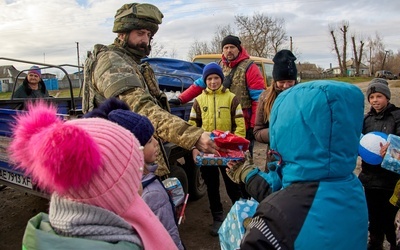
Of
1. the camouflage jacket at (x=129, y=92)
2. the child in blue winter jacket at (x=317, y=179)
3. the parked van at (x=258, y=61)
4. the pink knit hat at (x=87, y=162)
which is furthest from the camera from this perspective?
the parked van at (x=258, y=61)

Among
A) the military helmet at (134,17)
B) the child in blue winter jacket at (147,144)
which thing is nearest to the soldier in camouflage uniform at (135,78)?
the military helmet at (134,17)

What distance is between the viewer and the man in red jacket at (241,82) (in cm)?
419

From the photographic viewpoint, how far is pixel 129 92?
2201 millimetres

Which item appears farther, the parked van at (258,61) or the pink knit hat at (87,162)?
the parked van at (258,61)

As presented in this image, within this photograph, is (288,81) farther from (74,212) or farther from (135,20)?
(74,212)

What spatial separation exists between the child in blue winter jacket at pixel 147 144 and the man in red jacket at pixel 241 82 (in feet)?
7.28

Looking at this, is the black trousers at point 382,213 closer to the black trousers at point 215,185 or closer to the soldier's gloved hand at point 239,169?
the black trousers at point 215,185

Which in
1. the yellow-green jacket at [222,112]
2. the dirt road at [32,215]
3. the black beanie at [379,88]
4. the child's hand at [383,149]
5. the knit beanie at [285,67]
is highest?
the knit beanie at [285,67]

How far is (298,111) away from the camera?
1.50m

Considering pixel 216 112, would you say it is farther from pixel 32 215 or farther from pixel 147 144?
pixel 32 215

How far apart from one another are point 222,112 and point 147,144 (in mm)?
1928

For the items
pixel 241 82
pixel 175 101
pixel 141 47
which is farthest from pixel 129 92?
pixel 241 82

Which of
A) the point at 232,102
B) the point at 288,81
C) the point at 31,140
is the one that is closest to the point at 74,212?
the point at 31,140

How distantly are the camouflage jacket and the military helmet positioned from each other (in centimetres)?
20
